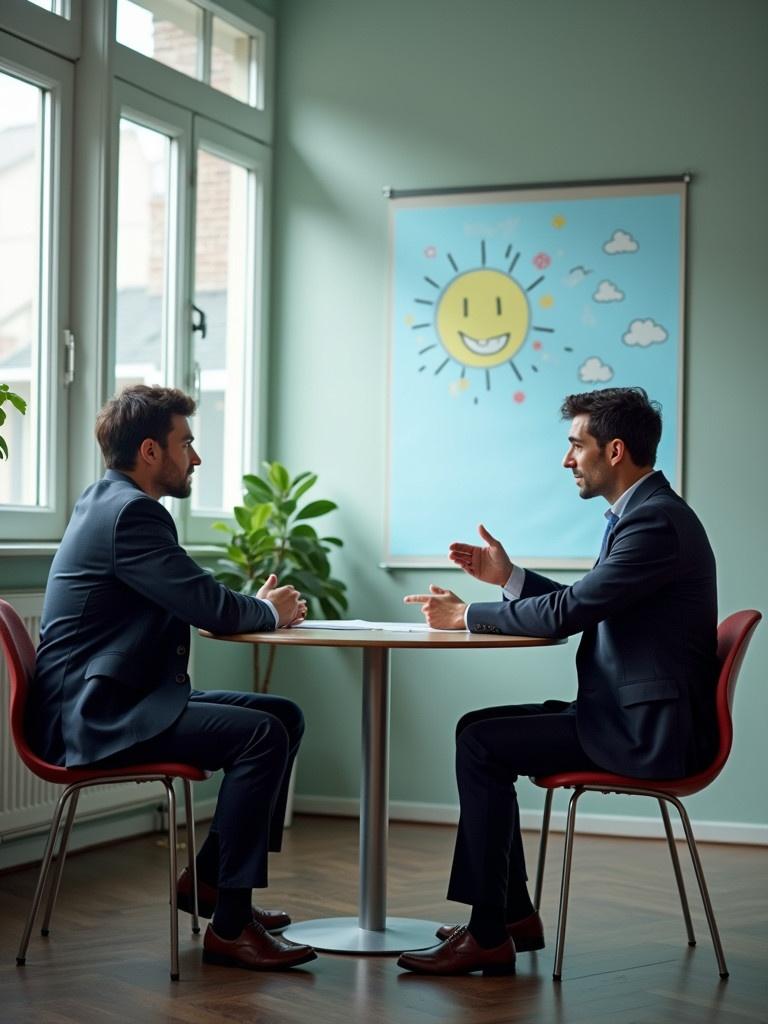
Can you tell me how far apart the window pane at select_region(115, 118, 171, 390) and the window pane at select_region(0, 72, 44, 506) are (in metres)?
0.35

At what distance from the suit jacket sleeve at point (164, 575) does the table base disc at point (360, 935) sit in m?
0.83

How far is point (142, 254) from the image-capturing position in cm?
493

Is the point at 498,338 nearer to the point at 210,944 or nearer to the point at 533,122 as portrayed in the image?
the point at 533,122

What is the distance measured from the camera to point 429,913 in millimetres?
3750

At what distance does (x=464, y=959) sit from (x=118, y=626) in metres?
1.07

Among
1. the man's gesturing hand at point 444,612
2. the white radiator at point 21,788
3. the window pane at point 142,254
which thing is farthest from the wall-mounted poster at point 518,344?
the man's gesturing hand at point 444,612

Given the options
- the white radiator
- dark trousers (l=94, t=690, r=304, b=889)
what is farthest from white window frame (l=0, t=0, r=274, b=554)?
dark trousers (l=94, t=690, r=304, b=889)

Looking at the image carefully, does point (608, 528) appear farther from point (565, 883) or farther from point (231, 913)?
point (231, 913)

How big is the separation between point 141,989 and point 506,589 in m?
1.25

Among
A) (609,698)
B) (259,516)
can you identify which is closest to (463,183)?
(259,516)

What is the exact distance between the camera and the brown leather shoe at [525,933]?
332 centimetres

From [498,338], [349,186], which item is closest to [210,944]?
[498,338]

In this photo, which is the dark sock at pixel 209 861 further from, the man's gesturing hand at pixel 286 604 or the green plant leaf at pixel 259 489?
the green plant leaf at pixel 259 489

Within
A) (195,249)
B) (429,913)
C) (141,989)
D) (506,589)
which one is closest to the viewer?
(141,989)
